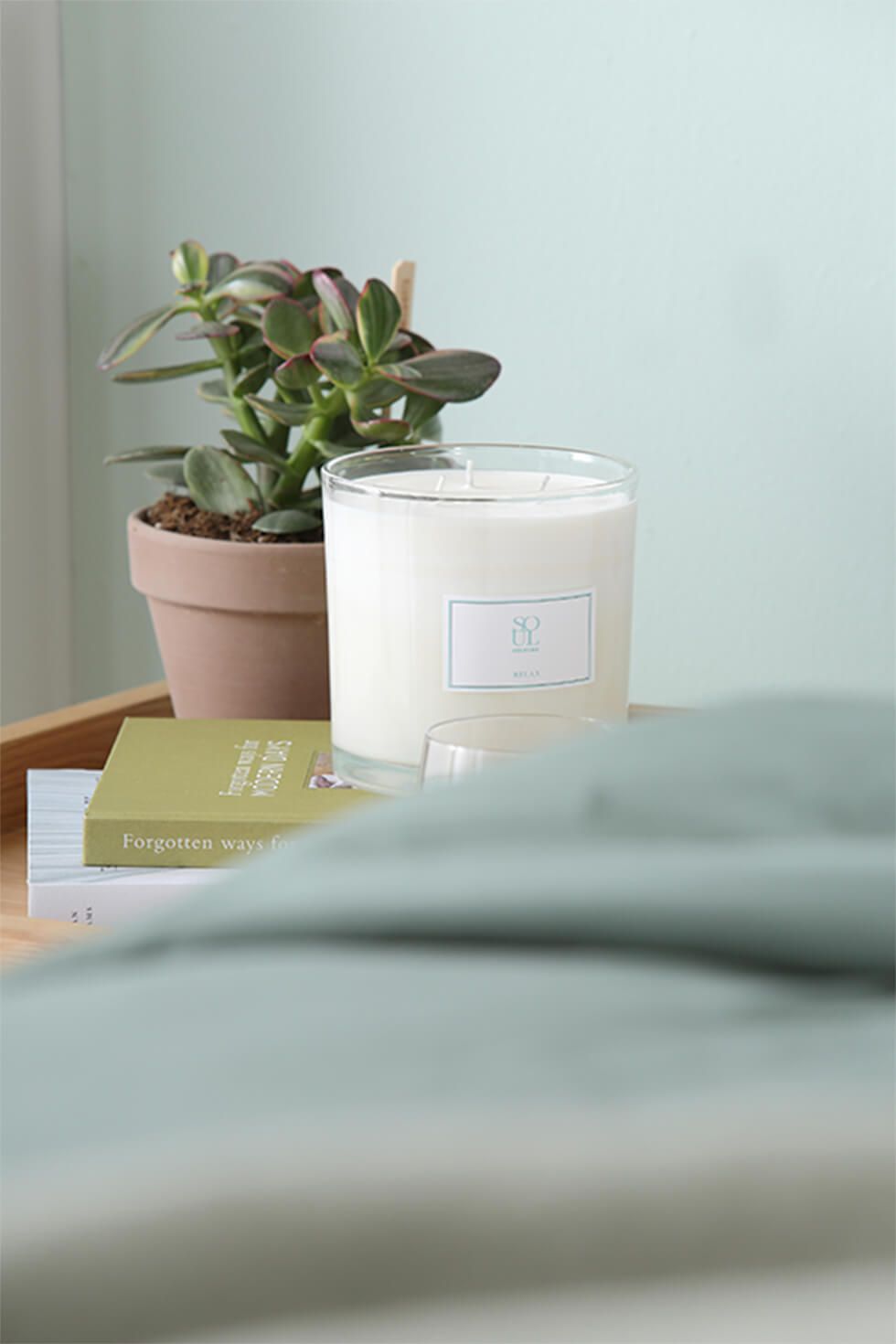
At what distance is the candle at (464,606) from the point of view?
56 cm

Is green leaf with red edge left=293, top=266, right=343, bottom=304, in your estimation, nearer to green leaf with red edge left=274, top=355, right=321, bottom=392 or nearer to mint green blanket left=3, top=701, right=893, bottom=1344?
green leaf with red edge left=274, top=355, right=321, bottom=392

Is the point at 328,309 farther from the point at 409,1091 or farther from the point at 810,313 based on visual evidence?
the point at 409,1091

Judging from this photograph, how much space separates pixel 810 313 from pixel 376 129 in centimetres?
33

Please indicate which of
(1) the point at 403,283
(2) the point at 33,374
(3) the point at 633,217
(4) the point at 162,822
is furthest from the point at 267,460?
(2) the point at 33,374

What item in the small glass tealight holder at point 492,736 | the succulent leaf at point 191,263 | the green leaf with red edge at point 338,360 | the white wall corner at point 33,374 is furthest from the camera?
the white wall corner at point 33,374

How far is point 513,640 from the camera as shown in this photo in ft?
1.85

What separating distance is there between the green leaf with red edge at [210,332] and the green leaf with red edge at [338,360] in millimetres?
74

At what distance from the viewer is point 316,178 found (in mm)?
1070

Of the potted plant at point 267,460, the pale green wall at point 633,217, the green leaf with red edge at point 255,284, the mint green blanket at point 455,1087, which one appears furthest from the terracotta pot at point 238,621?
the mint green blanket at point 455,1087

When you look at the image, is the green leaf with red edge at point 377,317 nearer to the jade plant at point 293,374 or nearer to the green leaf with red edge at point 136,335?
the jade plant at point 293,374

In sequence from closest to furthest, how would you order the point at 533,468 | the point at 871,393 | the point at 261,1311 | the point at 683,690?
the point at 261,1311, the point at 533,468, the point at 871,393, the point at 683,690

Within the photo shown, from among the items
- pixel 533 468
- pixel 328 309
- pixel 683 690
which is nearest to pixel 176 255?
pixel 328 309

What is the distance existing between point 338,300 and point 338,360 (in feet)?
0.11

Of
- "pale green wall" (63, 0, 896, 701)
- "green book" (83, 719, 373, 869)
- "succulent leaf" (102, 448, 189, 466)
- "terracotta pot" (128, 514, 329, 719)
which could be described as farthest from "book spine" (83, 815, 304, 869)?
"pale green wall" (63, 0, 896, 701)
